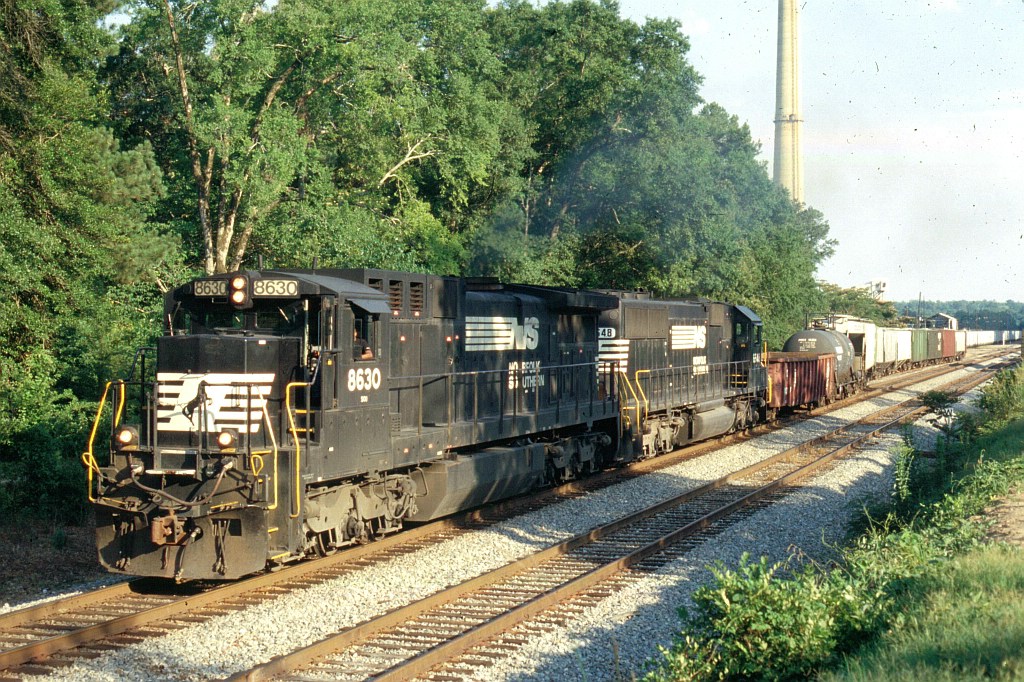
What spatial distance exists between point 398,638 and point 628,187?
92.6 ft

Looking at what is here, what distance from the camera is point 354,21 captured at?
2150 centimetres

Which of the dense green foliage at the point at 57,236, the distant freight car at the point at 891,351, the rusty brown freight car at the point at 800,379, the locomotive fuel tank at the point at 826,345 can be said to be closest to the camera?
the dense green foliage at the point at 57,236

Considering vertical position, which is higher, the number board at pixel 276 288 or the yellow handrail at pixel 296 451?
the number board at pixel 276 288

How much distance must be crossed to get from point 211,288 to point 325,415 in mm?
1807

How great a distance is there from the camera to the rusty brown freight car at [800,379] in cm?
2670

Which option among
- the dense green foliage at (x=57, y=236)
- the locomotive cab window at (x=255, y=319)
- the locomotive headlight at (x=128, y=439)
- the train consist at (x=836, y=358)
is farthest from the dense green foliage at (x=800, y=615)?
the train consist at (x=836, y=358)

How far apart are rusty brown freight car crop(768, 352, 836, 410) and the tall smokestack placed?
65.6 m

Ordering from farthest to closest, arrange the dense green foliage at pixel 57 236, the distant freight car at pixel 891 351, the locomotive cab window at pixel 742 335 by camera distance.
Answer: the distant freight car at pixel 891 351
the locomotive cab window at pixel 742 335
the dense green foliage at pixel 57 236

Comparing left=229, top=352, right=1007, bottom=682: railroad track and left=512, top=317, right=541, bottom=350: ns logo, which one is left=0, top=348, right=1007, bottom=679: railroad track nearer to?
left=229, top=352, right=1007, bottom=682: railroad track

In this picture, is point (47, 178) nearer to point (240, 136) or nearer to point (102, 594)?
point (240, 136)

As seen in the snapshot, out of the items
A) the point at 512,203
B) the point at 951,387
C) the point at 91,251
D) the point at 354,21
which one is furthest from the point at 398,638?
the point at 951,387

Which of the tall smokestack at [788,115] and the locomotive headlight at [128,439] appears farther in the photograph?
the tall smokestack at [788,115]

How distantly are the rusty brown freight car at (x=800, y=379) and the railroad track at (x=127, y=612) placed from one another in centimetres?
1731

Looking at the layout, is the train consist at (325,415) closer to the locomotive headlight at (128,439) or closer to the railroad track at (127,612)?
the locomotive headlight at (128,439)
